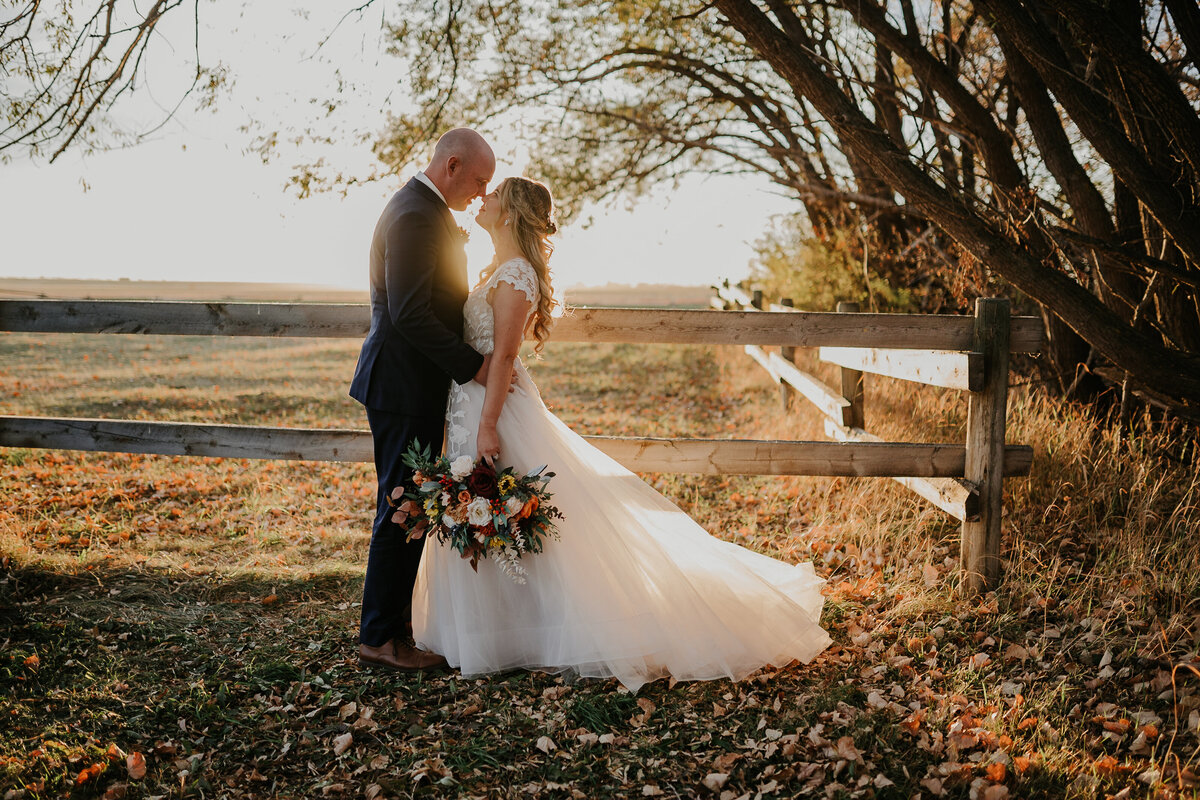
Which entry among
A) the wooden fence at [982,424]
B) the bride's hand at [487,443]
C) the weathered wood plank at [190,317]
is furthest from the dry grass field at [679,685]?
the weathered wood plank at [190,317]

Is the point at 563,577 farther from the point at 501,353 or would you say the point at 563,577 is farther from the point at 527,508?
the point at 501,353

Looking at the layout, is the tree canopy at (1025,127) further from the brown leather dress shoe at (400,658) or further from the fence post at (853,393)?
the brown leather dress shoe at (400,658)

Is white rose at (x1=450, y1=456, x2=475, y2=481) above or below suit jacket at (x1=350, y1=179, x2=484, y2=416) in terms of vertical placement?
below

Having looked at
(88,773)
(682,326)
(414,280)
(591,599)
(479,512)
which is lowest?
(88,773)

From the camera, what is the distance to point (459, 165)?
3656 millimetres

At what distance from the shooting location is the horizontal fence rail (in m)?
4.61

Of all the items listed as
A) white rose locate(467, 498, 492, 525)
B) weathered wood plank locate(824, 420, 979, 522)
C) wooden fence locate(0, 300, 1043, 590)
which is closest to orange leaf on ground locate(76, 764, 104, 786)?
white rose locate(467, 498, 492, 525)

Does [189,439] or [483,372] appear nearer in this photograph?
[483,372]

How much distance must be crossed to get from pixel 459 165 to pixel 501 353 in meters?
0.92

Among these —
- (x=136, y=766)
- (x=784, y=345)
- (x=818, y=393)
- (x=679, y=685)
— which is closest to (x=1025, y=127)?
(x=818, y=393)

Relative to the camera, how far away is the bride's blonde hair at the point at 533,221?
3686 millimetres

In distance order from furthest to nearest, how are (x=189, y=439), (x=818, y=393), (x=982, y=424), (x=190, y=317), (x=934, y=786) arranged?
(x=818, y=393)
(x=189, y=439)
(x=190, y=317)
(x=982, y=424)
(x=934, y=786)

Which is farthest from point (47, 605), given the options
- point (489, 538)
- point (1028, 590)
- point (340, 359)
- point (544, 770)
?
point (340, 359)

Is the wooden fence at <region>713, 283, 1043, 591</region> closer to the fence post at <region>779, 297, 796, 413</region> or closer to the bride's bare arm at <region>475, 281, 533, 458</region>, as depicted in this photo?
the bride's bare arm at <region>475, 281, 533, 458</region>
